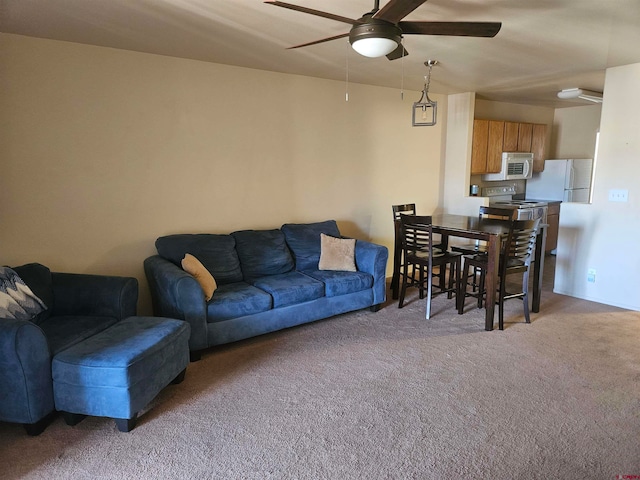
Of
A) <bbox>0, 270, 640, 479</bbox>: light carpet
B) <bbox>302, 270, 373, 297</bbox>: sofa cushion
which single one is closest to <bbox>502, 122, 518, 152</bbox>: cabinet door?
<bbox>0, 270, 640, 479</bbox>: light carpet

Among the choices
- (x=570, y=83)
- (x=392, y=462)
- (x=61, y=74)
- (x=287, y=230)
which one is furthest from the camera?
(x=570, y=83)

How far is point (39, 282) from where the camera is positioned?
9.67 feet

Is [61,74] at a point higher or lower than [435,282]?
higher

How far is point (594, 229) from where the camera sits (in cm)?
456

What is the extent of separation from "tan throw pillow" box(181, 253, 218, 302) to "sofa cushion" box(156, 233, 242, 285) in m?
0.22

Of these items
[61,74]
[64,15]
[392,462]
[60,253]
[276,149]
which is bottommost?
[392,462]

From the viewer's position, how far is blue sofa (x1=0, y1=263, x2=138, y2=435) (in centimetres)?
222

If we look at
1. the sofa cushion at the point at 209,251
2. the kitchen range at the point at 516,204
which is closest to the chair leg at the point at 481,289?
A: the kitchen range at the point at 516,204

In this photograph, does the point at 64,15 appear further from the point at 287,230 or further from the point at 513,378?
the point at 513,378

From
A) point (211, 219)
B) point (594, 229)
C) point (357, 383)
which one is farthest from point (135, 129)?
point (594, 229)

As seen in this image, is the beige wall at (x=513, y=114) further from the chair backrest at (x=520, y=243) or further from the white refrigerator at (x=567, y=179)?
the chair backrest at (x=520, y=243)

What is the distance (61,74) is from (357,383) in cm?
322

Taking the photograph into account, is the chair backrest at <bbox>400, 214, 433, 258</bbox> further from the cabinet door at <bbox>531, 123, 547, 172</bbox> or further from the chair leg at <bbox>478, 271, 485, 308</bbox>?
the cabinet door at <bbox>531, 123, 547, 172</bbox>

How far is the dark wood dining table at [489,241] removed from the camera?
3.73m
